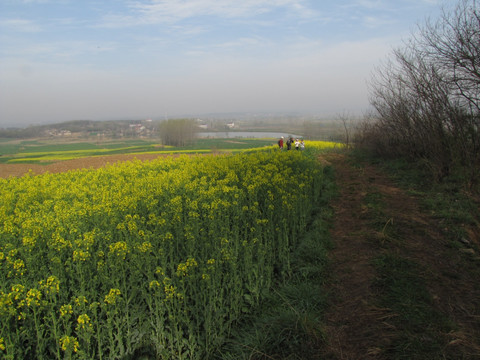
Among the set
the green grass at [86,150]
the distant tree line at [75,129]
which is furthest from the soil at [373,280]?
the distant tree line at [75,129]

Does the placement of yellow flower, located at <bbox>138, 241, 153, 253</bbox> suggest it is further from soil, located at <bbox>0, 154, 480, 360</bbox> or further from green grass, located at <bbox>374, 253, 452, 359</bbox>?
green grass, located at <bbox>374, 253, 452, 359</bbox>

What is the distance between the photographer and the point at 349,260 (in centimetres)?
545

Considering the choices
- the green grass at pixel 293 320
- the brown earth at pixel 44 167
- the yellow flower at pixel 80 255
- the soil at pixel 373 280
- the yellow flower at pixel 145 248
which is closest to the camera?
the soil at pixel 373 280

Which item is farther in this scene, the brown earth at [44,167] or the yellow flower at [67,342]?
the brown earth at [44,167]

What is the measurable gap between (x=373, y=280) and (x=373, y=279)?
3cm

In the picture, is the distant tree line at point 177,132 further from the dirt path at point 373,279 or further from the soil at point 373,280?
the soil at point 373,280

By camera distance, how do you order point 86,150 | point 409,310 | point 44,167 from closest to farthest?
point 409,310
point 44,167
point 86,150

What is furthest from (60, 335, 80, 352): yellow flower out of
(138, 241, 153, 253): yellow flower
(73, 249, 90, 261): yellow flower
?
(138, 241, 153, 253): yellow flower

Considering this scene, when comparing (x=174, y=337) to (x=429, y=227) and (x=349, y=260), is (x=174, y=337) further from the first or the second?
(x=429, y=227)

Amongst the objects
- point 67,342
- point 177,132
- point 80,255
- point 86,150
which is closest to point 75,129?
point 86,150

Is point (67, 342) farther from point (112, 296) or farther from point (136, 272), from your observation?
point (136, 272)

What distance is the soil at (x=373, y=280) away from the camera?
132 inches

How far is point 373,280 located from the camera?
15.1 feet

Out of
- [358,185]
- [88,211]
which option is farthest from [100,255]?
[358,185]
